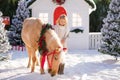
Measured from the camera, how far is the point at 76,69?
11.9m

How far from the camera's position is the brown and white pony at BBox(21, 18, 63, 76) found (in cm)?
935

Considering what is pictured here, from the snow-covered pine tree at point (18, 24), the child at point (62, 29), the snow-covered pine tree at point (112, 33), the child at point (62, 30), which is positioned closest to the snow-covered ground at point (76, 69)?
the child at point (62, 30)

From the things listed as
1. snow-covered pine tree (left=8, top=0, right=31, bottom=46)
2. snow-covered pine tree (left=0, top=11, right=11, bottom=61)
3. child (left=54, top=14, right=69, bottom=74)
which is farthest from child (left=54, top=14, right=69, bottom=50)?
snow-covered pine tree (left=8, top=0, right=31, bottom=46)

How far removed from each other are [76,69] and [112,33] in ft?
8.66

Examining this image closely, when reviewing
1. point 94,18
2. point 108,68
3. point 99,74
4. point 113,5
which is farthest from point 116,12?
point 94,18

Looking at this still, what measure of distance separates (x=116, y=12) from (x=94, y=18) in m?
8.73

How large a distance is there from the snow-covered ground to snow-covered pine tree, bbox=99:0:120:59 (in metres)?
0.48

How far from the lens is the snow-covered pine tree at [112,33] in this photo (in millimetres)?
13508

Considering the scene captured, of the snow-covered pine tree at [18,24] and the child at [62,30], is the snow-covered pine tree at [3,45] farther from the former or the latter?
the snow-covered pine tree at [18,24]

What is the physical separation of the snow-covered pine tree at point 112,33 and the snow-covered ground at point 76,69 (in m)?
0.48

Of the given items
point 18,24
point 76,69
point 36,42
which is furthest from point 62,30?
point 18,24

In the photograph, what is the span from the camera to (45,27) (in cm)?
1026

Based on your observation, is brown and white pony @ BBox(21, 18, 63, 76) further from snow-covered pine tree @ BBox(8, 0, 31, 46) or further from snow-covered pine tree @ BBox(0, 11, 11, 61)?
snow-covered pine tree @ BBox(8, 0, 31, 46)

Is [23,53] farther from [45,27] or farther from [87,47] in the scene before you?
[45,27]
